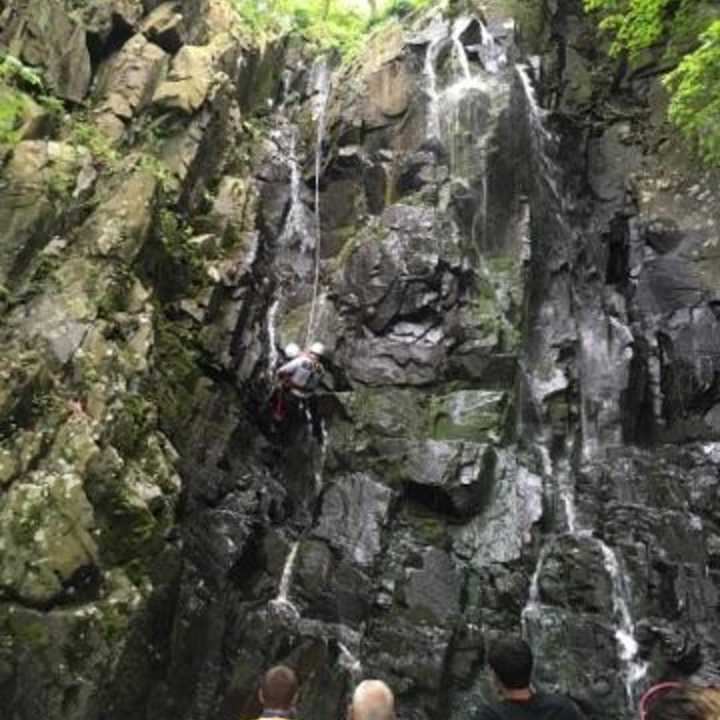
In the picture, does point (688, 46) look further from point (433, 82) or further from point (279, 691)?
point (279, 691)

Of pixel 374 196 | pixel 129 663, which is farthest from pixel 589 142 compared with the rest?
pixel 129 663

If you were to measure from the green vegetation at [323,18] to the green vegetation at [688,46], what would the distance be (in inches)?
278

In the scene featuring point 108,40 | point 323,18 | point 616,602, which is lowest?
point 616,602

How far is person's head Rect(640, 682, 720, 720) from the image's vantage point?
2.67 meters

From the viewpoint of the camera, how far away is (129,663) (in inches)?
354

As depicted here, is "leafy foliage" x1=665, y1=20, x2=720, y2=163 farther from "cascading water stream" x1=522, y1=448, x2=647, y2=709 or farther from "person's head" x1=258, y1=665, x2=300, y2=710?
"person's head" x1=258, y1=665, x2=300, y2=710

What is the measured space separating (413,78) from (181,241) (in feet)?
24.5

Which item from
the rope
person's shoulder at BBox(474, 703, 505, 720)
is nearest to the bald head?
person's shoulder at BBox(474, 703, 505, 720)

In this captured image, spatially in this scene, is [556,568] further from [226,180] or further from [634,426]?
[226,180]

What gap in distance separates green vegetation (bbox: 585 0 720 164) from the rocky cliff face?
3221 mm

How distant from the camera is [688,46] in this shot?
1717 centimetres

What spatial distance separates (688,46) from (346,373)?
10312 millimetres

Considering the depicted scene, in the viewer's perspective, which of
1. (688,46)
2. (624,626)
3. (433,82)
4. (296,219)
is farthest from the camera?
(433,82)

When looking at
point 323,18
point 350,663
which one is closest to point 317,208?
point 323,18
